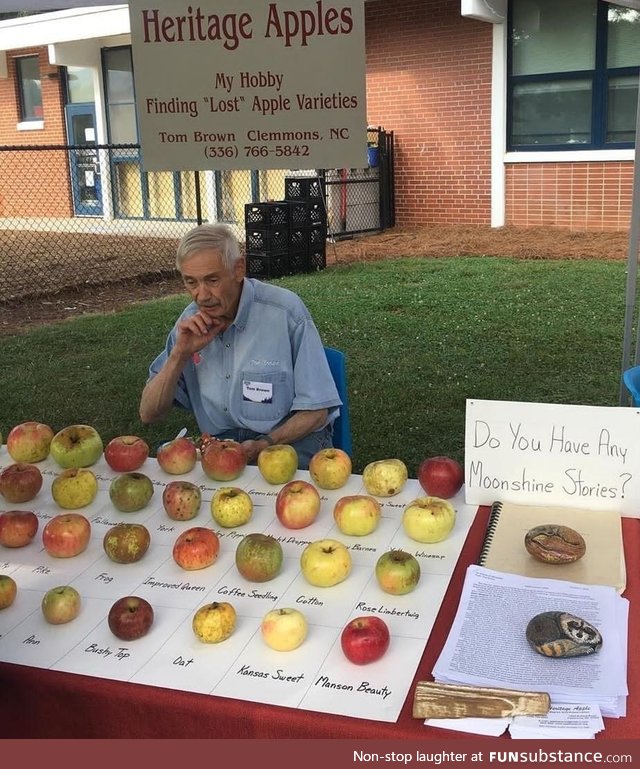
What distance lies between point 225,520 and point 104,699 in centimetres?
59

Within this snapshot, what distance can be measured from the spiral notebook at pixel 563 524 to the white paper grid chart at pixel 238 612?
8 cm

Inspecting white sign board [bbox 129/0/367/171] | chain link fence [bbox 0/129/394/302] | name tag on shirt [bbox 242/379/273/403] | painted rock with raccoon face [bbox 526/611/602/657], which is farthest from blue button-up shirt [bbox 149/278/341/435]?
chain link fence [bbox 0/129/394/302]

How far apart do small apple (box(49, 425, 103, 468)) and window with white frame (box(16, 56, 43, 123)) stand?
17.8 m

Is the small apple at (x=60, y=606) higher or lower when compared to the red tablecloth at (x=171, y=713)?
higher

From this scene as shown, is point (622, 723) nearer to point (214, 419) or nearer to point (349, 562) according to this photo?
point (349, 562)

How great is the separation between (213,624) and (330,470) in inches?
27.8

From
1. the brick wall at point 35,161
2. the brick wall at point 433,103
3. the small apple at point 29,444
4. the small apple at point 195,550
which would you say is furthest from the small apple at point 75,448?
the brick wall at point 35,161

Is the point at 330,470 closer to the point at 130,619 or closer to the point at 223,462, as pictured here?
the point at 223,462

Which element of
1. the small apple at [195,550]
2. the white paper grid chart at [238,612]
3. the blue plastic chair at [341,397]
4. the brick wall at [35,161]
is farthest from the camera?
the brick wall at [35,161]

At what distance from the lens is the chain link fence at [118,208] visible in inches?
467

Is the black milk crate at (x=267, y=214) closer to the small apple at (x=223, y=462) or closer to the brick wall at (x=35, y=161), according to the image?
the small apple at (x=223, y=462)

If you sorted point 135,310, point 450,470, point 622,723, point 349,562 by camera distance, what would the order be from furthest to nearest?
point 135,310 → point 450,470 → point 349,562 → point 622,723

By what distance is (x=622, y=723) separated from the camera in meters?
1.21

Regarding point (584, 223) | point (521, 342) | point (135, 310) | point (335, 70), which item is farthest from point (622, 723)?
point (584, 223)
